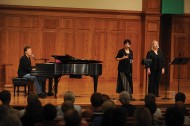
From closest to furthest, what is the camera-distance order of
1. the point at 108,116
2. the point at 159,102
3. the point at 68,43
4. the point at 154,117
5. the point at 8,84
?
the point at 108,116 < the point at 154,117 < the point at 159,102 < the point at 8,84 < the point at 68,43

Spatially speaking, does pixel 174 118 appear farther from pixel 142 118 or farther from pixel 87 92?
pixel 87 92

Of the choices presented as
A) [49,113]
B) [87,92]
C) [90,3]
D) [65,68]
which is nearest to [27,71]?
[65,68]

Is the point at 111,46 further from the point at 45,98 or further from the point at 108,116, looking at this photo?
the point at 108,116

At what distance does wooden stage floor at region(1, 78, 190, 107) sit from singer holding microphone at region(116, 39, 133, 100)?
15.6 inches

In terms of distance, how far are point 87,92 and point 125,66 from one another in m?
1.89

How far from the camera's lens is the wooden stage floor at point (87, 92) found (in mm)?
9594

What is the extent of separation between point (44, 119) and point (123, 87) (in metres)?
5.63

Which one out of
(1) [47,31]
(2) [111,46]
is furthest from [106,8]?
(1) [47,31]

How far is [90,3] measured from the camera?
14281mm

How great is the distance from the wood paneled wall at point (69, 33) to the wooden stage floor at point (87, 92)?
Answer: 886 millimetres

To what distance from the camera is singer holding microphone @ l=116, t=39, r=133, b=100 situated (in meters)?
10.3

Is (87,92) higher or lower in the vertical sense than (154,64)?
lower

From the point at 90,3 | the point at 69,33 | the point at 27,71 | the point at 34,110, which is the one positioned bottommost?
the point at 34,110

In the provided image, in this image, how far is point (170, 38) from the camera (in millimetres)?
14969
